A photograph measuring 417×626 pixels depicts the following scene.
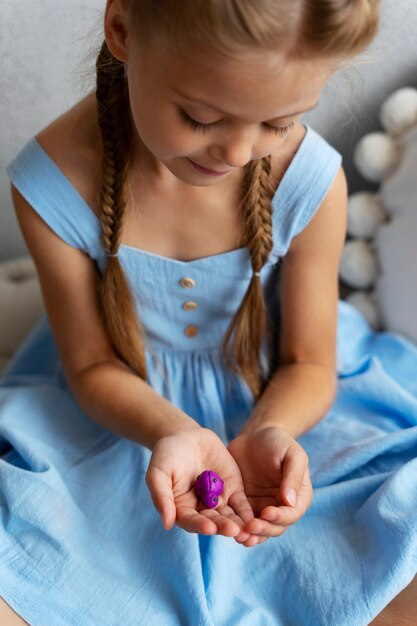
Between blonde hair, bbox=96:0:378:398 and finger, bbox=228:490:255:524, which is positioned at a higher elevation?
blonde hair, bbox=96:0:378:398

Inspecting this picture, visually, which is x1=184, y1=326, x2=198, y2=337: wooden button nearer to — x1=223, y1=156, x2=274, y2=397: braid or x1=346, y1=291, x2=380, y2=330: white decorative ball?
x1=223, y1=156, x2=274, y2=397: braid

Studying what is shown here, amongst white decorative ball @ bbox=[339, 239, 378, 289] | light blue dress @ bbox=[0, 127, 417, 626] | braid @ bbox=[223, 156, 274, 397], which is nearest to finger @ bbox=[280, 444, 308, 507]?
light blue dress @ bbox=[0, 127, 417, 626]

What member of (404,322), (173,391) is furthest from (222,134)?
(404,322)

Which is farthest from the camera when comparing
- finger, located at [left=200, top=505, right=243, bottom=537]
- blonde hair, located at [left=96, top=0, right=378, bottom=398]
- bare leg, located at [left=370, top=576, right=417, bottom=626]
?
bare leg, located at [left=370, top=576, right=417, bottom=626]

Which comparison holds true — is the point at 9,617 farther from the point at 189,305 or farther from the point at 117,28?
the point at 117,28

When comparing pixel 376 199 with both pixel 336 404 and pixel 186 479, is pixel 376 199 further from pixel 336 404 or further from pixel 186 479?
pixel 186 479

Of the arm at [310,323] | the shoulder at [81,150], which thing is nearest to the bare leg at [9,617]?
the arm at [310,323]
